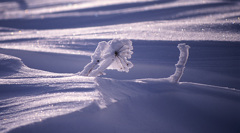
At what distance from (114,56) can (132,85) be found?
22 centimetres

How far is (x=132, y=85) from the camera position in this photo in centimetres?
143

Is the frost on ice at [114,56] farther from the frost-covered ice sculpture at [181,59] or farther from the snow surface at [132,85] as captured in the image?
the frost-covered ice sculpture at [181,59]

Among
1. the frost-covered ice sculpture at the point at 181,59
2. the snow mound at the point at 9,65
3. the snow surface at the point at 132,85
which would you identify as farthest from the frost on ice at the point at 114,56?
the snow mound at the point at 9,65

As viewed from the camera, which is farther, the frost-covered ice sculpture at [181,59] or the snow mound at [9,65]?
the snow mound at [9,65]

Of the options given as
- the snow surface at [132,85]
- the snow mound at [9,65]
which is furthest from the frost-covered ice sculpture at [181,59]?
the snow mound at [9,65]

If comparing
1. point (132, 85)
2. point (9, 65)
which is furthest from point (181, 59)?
point (9, 65)

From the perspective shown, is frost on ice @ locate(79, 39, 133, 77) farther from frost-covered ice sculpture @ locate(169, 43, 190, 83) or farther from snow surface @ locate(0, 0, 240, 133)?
frost-covered ice sculpture @ locate(169, 43, 190, 83)

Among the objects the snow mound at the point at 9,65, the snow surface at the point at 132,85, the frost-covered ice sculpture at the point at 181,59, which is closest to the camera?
the snow surface at the point at 132,85

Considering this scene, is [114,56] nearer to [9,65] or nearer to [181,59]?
[181,59]

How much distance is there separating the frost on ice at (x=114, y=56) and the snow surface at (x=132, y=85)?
9 centimetres

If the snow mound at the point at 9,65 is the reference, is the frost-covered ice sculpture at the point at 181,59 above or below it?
above

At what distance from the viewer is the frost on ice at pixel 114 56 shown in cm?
143

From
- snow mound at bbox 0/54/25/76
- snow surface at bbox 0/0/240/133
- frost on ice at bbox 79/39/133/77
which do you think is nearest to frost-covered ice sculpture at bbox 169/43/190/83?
snow surface at bbox 0/0/240/133

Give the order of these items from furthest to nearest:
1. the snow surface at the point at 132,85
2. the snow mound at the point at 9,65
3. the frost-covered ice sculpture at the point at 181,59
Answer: the snow mound at the point at 9,65, the frost-covered ice sculpture at the point at 181,59, the snow surface at the point at 132,85
